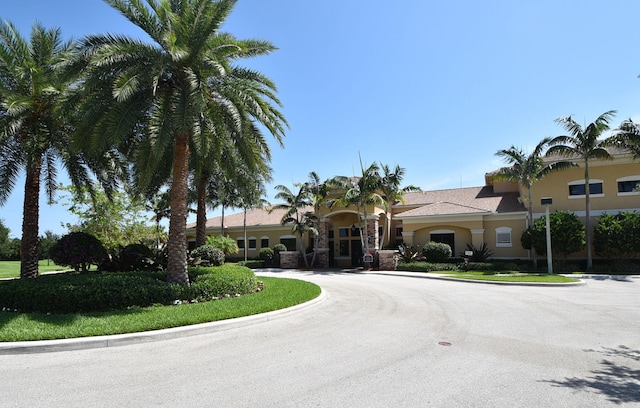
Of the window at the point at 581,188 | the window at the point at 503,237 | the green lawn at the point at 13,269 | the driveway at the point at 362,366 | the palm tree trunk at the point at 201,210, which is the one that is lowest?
the green lawn at the point at 13,269

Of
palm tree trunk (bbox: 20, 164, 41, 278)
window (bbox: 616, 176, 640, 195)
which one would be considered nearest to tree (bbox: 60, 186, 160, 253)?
palm tree trunk (bbox: 20, 164, 41, 278)

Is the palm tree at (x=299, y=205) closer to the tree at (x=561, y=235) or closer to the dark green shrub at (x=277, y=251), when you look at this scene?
the dark green shrub at (x=277, y=251)

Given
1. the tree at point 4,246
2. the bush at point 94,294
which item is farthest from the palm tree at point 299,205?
the tree at point 4,246

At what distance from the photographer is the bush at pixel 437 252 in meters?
28.1

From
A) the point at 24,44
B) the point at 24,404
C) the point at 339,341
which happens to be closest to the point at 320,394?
the point at 339,341

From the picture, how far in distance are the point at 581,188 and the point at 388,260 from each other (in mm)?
14378

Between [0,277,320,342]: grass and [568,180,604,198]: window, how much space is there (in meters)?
25.0

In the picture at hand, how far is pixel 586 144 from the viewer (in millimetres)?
24828

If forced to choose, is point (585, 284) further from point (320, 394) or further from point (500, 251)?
point (320, 394)

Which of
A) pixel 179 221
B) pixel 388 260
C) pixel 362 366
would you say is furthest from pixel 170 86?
pixel 388 260

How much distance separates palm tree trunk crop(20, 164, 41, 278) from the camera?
13.5 meters

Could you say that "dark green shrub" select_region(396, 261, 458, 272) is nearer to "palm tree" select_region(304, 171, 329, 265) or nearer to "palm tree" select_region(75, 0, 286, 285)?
"palm tree" select_region(304, 171, 329, 265)

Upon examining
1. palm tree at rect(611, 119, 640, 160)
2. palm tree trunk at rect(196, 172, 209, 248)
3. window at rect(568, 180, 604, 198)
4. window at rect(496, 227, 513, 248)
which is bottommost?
window at rect(496, 227, 513, 248)

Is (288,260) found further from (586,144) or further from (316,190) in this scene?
(586,144)
